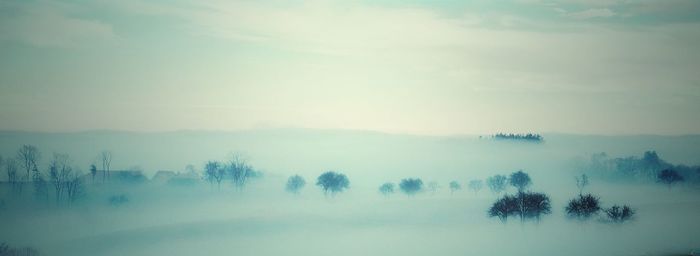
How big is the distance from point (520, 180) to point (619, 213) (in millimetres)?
2237

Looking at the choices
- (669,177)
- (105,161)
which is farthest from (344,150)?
(669,177)

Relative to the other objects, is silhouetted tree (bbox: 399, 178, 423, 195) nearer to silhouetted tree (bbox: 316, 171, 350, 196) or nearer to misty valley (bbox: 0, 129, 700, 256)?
misty valley (bbox: 0, 129, 700, 256)

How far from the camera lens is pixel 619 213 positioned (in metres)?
10.8

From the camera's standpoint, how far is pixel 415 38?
32.5 ft

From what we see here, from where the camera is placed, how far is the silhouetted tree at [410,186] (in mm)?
9914

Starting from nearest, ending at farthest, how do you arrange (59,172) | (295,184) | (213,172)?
(59,172)
(213,172)
(295,184)

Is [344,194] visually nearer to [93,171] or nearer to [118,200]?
[118,200]

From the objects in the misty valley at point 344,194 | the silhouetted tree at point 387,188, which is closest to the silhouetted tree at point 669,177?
the misty valley at point 344,194

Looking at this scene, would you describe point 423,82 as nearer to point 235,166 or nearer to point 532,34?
point 532,34

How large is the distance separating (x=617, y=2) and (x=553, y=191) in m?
4.05

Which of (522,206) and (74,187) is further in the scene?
(522,206)

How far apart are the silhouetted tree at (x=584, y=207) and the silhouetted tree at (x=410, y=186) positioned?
10.6 feet

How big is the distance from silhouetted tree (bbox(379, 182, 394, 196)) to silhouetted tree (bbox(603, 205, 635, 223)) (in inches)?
176

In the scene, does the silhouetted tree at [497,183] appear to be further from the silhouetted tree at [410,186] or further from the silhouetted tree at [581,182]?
the silhouetted tree at [581,182]
